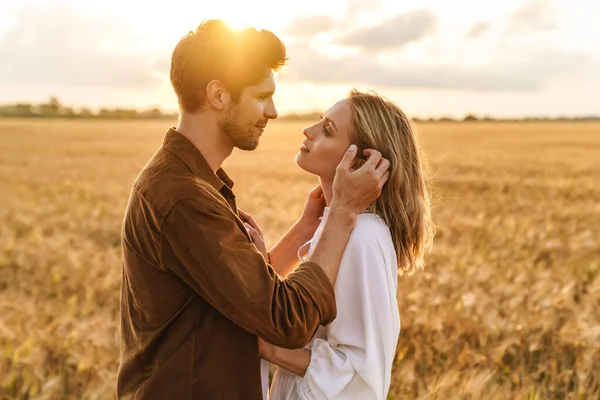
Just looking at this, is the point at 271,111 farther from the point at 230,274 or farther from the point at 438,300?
the point at 438,300

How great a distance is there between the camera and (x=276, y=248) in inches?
116

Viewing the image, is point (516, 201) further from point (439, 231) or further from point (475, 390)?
point (475, 390)

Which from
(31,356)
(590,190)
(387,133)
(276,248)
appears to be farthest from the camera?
(590,190)

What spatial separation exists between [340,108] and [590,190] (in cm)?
1355

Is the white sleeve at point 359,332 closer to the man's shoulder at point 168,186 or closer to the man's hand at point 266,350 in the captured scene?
the man's hand at point 266,350

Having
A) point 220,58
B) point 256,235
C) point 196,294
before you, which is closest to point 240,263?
point 196,294

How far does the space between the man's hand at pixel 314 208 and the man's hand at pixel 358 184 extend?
52 cm

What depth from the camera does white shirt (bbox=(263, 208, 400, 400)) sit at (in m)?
2.28

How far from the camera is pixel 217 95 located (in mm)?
2205

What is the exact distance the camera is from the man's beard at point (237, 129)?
2236 millimetres

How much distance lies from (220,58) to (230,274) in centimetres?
68

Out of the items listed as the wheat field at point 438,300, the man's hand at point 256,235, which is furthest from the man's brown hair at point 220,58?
the wheat field at point 438,300

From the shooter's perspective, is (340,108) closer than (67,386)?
Yes

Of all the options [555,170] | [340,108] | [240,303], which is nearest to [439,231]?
[340,108]
